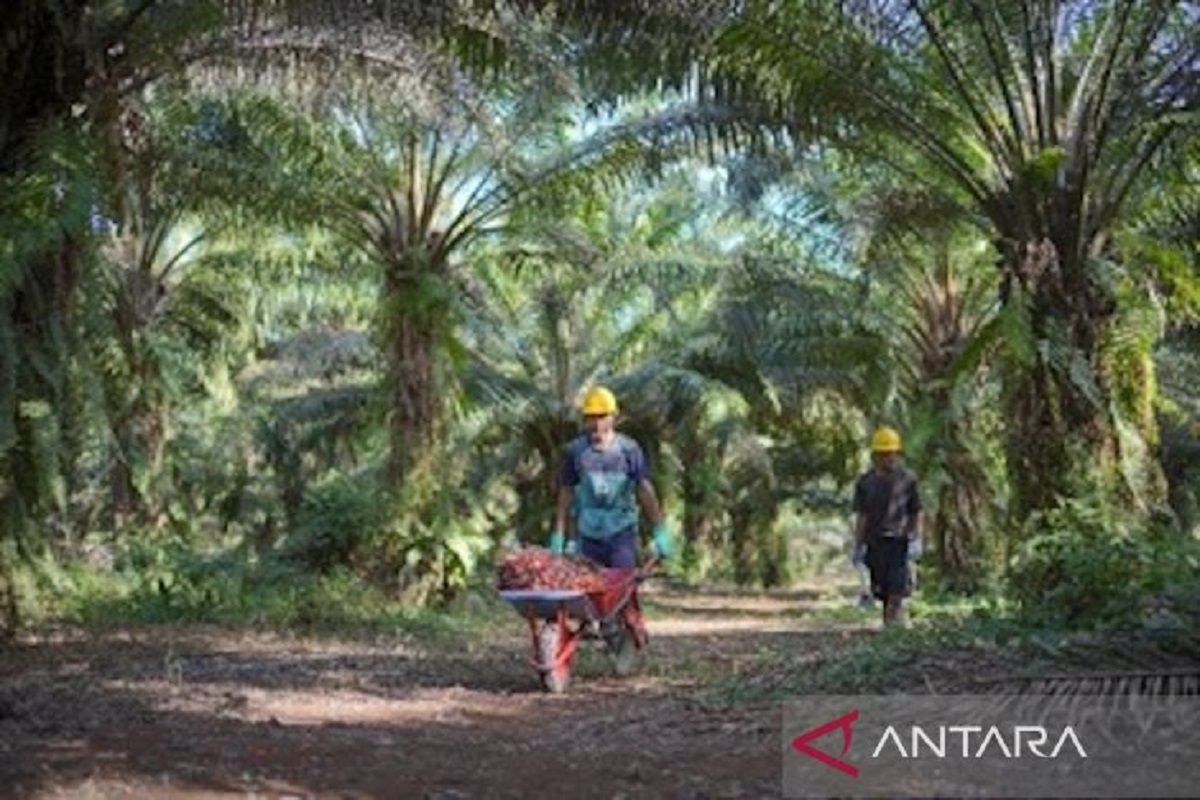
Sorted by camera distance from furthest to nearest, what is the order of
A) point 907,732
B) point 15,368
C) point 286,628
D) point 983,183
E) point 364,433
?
point 364,433 < point 286,628 < point 983,183 < point 15,368 < point 907,732

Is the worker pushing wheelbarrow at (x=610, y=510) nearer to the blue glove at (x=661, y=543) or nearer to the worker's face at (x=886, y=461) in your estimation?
the blue glove at (x=661, y=543)

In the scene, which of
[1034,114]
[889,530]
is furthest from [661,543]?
[1034,114]

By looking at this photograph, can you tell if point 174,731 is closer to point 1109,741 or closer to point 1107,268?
point 1109,741

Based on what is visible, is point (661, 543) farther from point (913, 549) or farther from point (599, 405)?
point (913, 549)

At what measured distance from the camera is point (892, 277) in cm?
1700

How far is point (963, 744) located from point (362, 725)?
294cm

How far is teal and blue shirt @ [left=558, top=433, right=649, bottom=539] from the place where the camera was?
8258 mm

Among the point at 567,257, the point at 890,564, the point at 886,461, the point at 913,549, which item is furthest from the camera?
the point at 567,257

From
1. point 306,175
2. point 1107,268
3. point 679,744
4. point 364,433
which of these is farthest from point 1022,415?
point 364,433

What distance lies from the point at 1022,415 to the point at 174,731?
6513 millimetres

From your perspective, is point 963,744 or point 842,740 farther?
point 842,740

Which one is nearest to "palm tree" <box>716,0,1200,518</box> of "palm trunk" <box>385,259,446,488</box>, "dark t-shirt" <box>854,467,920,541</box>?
"dark t-shirt" <box>854,467,920,541</box>

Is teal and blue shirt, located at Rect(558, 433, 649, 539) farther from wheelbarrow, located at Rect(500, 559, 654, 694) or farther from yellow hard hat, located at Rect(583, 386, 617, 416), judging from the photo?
wheelbarrow, located at Rect(500, 559, 654, 694)

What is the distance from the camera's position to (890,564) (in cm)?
1041
